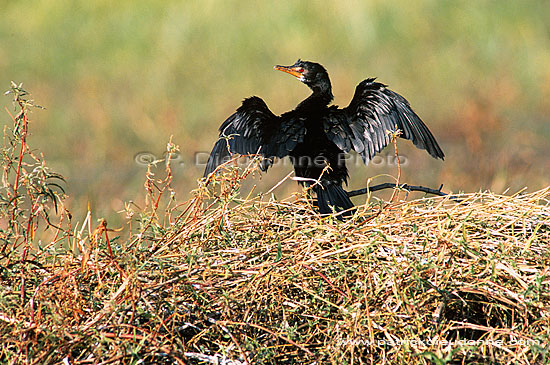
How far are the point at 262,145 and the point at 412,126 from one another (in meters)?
0.68

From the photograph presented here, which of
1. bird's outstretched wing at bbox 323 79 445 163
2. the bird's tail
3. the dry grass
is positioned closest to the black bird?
bird's outstretched wing at bbox 323 79 445 163

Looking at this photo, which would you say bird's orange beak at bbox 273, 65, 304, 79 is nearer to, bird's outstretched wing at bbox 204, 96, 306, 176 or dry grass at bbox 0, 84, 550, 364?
bird's outstretched wing at bbox 204, 96, 306, 176

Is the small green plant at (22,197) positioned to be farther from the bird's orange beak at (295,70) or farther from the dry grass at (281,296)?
the bird's orange beak at (295,70)

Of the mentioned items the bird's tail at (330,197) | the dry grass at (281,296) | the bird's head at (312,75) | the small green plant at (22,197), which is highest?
the bird's head at (312,75)

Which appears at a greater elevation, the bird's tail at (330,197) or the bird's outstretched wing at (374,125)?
the bird's outstretched wing at (374,125)

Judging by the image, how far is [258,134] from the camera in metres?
3.34

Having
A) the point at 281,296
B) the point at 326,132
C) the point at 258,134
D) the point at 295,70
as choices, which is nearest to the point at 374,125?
the point at 326,132

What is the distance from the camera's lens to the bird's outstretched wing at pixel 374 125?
130 inches

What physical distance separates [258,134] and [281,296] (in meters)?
1.65

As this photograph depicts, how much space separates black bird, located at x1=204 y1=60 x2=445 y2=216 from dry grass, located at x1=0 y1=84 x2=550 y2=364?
1386 millimetres

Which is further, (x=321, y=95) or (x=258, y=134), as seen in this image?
(x=321, y=95)

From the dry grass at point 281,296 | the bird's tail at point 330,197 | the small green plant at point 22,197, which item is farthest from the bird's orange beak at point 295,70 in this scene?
the small green plant at point 22,197

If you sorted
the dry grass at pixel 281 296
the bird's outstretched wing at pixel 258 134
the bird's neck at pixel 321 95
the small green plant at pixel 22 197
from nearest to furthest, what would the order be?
the dry grass at pixel 281 296 < the small green plant at pixel 22 197 < the bird's outstretched wing at pixel 258 134 < the bird's neck at pixel 321 95

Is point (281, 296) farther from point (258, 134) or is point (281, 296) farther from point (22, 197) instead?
point (258, 134)
